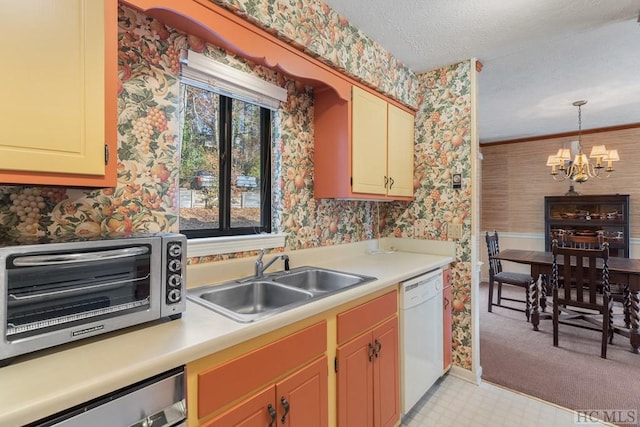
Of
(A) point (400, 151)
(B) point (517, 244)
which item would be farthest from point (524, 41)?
(B) point (517, 244)

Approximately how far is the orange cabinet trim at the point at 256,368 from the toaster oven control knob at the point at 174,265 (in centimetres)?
33

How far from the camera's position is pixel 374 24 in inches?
77.4

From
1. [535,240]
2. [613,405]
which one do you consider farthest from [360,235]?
[535,240]

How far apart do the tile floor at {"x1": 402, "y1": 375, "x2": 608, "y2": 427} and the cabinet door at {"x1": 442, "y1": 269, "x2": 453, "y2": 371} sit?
0.19 metres

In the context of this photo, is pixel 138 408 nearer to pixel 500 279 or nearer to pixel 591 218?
pixel 500 279

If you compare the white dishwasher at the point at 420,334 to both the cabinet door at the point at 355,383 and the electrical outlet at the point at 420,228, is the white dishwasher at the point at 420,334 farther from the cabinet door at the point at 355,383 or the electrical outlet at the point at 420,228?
the electrical outlet at the point at 420,228

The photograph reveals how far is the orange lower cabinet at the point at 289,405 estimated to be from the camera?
102 cm

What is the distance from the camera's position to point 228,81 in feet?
5.42

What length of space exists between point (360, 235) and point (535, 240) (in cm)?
387

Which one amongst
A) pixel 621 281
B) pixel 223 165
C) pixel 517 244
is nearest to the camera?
pixel 223 165

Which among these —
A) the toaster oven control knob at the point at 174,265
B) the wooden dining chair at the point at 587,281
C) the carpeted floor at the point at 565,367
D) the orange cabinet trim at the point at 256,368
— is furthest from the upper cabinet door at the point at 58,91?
the wooden dining chair at the point at 587,281

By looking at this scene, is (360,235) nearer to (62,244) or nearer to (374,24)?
(374,24)

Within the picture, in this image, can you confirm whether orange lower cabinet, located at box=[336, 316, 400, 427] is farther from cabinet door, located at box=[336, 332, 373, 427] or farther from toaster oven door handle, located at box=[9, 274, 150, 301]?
toaster oven door handle, located at box=[9, 274, 150, 301]

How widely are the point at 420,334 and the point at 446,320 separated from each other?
45cm
